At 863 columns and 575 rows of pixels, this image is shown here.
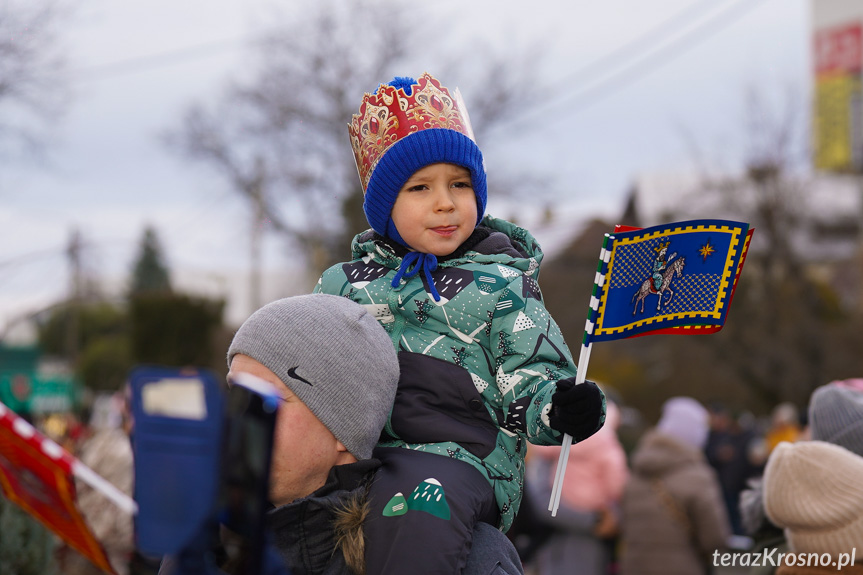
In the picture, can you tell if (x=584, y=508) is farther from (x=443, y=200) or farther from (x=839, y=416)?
(x=443, y=200)

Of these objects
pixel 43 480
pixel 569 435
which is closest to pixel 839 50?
pixel 569 435

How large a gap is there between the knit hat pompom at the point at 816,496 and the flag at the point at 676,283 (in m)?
0.96

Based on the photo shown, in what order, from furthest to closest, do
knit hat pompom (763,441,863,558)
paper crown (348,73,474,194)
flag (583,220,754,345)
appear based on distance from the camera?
knit hat pompom (763,441,863,558) < paper crown (348,73,474,194) < flag (583,220,754,345)

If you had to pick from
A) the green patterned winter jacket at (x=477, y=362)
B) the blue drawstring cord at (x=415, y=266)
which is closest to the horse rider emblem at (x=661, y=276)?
the green patterned winter jacket at (x=477, y=362)

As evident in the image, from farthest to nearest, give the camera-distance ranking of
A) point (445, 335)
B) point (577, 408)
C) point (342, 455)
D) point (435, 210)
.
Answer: point (435, 210), point (445, 335), point (342, 455), point (577, 408)

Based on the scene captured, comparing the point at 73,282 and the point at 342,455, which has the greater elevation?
the point at 342,455

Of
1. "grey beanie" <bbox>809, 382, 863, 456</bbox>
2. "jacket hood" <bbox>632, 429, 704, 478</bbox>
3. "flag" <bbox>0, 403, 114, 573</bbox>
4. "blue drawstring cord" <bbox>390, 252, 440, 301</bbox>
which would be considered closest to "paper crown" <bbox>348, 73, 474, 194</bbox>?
"blue drawstring cord" <bbox>390, 252, 440, 301</bbox>

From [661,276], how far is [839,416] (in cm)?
141

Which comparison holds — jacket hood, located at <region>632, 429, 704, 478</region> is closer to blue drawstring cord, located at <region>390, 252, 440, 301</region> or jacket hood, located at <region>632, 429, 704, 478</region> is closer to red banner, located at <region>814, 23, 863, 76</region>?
blue drawstring cord, located at <region>390, 252, 440, 301</region>

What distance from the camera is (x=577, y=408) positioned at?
200cm

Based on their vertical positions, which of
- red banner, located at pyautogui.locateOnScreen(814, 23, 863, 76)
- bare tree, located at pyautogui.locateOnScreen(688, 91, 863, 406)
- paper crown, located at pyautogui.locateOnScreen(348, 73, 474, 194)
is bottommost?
bare tree, located at pyautogui.locateOnScreen(688, 91, 863, 406)

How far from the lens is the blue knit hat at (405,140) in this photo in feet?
8.20

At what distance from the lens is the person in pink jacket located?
6.66 metres

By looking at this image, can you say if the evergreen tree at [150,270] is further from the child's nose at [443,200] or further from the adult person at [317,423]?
the adult person at [317,423]
